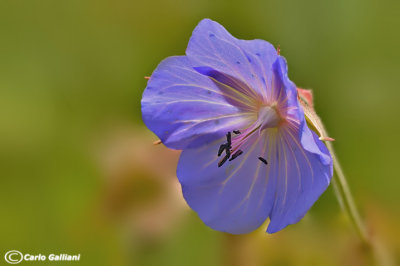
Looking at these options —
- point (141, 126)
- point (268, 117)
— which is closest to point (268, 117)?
point (268, 117)

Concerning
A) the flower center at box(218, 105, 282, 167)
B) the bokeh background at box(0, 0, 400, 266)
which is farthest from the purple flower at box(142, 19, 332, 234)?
the bokeh background at box(0, 0, 400, 266)

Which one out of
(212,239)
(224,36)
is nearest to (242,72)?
(224,36)

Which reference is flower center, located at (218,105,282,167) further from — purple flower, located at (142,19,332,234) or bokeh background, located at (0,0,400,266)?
bokeh background, located at (0,0,400,266)

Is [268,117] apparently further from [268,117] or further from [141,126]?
[141,126]

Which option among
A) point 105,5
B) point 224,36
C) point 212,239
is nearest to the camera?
point 224,36

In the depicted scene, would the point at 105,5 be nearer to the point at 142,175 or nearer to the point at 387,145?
the point at 142,175
